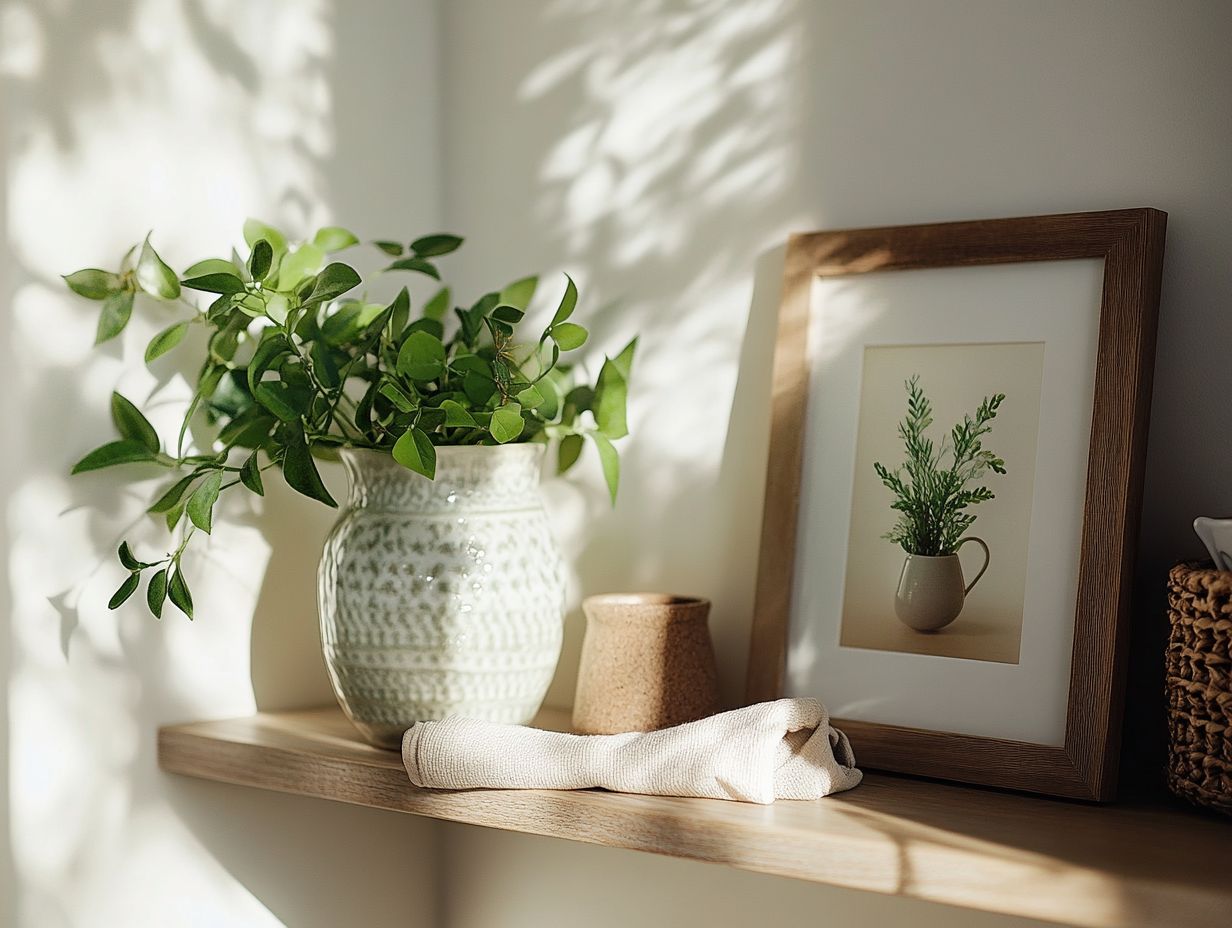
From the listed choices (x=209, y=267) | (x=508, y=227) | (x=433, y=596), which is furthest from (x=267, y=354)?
(x=508, y=227)

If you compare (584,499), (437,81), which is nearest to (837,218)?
(584,499)

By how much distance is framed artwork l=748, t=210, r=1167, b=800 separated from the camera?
92cm

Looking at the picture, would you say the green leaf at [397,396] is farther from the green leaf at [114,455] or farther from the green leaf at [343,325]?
the green leaf at [114,455]

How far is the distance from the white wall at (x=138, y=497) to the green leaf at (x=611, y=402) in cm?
34

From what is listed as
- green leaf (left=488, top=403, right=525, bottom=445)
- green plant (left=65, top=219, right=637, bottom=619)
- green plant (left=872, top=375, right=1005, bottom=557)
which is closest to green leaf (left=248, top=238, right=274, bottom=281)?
green plant (left=65, top=219, right=637, bottom=619)

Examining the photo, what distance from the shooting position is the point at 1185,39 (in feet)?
3.12

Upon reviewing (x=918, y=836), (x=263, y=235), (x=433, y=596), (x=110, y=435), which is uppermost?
(x=263, y=235)

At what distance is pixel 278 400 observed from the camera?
101 cm

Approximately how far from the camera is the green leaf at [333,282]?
3.26 ft

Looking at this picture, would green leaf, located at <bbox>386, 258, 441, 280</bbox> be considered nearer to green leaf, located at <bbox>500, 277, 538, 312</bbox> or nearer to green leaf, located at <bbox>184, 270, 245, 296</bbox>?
green leaf, located at <bbox>500, 277, 538, 312</bbox>

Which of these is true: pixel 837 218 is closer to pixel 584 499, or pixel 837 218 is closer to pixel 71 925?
pixel 584 499

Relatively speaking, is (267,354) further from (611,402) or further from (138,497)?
(611,402)

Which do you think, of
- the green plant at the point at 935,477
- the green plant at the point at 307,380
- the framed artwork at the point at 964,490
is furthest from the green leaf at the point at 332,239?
the green plant at the point at 935,477

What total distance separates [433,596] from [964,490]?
0.45 meters
